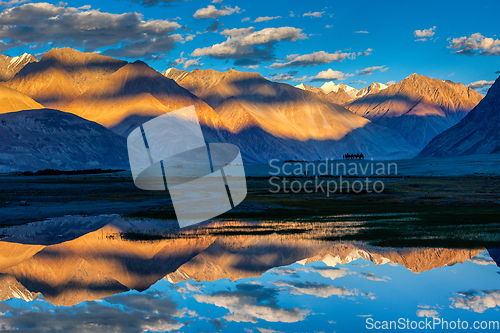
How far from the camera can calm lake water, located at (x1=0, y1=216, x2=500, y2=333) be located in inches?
472

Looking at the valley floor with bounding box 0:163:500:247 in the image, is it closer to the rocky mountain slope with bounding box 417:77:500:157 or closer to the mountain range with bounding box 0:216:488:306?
the mountain range with bounding box 0:216:488:306

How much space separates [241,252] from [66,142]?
463ft

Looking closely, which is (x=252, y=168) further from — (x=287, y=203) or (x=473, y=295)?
(x=473, y=295)

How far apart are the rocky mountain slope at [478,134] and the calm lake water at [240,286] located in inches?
5521

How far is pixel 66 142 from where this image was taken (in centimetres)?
15000

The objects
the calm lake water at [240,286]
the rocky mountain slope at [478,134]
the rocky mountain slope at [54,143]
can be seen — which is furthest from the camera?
the rocky mountain slope at [478,134]

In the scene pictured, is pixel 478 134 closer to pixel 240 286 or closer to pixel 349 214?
pixel 349 214

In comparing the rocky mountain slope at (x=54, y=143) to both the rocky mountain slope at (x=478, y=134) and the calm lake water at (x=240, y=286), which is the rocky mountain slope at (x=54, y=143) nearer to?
the rocky mountain slope at (x=478, y=134)

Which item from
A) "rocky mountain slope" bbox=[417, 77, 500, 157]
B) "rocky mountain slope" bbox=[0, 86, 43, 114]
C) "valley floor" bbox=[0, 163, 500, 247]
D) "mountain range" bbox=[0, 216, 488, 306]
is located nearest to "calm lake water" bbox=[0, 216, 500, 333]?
"mountain range" bbox=[0, 216, 488, 306]

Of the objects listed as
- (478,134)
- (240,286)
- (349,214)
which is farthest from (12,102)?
(240,286)

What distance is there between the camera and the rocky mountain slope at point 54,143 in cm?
13250

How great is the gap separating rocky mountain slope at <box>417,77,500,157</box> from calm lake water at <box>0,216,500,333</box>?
140234mm

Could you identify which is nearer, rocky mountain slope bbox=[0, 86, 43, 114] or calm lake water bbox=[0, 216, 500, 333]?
calm lake water bbox=[0, 216, 500, 333]

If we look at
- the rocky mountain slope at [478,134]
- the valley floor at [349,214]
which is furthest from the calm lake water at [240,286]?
the rocky mountain slope at [478,134]
